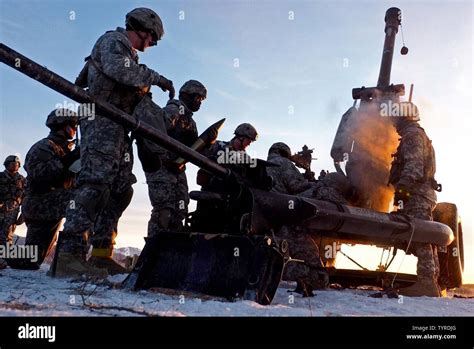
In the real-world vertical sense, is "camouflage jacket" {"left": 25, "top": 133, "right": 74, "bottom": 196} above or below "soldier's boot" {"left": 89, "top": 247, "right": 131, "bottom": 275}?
above

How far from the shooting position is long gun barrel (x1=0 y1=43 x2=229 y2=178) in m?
3.18

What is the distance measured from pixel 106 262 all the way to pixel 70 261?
928mm

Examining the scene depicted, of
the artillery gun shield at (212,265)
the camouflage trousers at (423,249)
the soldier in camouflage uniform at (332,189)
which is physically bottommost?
the artillery gun shield at (212,265)

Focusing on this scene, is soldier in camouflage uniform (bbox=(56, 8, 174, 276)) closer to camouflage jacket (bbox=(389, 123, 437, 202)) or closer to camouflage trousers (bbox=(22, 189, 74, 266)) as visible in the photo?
camouflage trousers (bbox=(22, 189, 74, 266))

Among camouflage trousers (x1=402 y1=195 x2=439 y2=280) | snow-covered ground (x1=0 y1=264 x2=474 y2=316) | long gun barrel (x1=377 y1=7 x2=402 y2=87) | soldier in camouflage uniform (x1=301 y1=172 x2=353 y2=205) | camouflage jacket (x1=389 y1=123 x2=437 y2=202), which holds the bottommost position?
snow-covered ground (x1=0 y1=264 x2=474 y2=316)

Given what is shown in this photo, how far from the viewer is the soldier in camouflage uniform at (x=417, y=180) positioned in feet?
20.0

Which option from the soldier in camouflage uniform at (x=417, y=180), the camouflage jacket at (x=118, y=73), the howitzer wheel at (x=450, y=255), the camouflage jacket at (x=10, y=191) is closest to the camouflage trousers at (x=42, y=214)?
the camouflage jacket at (x=118, y=73)

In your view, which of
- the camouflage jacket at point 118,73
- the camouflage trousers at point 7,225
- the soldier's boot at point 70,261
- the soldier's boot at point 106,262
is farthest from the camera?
the camouflage trousers at point 7,225

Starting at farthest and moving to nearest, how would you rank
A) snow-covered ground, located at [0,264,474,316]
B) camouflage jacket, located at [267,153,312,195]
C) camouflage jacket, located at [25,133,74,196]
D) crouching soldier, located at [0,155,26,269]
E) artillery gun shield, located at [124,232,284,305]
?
crouching soldier, located at [0,155,26,269], camouflage jacket, located at [267,153,312,195], camouflage jacket, located at [25,133,74,196], artillery gun shield, located at [124,232,284,305], snow-covered ground, located at [0,264,474,316]

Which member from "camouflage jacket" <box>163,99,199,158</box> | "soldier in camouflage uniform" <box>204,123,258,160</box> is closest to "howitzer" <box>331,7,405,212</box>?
"soldier in camouflage uniform" <box>204,123,258,160</box>

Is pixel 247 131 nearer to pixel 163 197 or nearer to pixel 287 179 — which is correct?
pixel 287 179

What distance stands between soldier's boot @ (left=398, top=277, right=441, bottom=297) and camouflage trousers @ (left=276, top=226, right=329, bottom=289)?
1.45 metres

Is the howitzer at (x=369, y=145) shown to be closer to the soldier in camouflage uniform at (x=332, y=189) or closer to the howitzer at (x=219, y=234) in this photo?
the soldier in camouflage uniform at (x=332, y=189)
